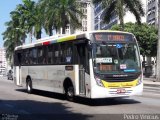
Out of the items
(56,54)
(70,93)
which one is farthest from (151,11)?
(70,93)

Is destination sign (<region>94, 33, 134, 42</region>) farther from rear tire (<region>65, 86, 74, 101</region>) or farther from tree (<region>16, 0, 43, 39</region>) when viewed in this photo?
tree (<region>16, 0, 43, 39</region>)

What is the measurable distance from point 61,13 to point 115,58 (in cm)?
4266

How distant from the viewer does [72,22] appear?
6075 cm

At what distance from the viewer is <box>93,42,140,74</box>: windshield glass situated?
57.8ft

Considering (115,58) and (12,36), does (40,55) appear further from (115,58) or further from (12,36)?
(12,36)

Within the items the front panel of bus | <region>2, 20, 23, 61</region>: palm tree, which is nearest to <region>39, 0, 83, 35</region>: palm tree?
<region>2, 20, 23, 61</region>: palm tree

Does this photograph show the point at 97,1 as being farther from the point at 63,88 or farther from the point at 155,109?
the point at 155,109

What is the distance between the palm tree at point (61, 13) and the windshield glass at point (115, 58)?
4177cm

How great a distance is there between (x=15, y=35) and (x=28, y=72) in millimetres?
62355

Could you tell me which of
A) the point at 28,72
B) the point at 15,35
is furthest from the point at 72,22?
the point at 28,72

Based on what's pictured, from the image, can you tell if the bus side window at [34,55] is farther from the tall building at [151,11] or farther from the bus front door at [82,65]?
the tall building at [151,11]

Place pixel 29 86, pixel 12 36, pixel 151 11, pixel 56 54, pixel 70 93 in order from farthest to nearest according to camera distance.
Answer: pixel 151 11 → pixel 12 36 → pixel 29 86 → pixel 56 54 → pixel 70 93

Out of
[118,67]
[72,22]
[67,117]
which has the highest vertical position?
[72,22]

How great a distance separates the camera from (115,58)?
17.8 metres
